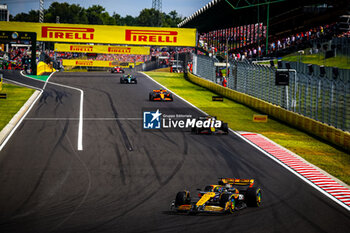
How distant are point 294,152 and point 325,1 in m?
33.1

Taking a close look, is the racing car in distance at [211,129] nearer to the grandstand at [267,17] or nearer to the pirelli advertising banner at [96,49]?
the grandstand at [267,17]

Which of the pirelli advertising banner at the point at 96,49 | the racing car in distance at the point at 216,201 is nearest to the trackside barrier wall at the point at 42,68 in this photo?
the pirelli advertising banner at the point at 96,49

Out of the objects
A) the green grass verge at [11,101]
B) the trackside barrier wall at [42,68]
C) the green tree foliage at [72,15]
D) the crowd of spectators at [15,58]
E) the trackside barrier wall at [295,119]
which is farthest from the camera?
the green tree foliage at [72,15]

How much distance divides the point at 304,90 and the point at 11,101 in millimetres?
18031

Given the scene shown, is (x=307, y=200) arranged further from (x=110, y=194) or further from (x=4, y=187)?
(x=4, y=187)

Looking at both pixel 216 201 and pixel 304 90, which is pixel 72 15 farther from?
pixel 216 201

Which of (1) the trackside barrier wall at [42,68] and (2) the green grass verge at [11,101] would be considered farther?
(1) the trackside barrier wall at [42,68]

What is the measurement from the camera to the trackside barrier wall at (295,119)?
2131 centimetres

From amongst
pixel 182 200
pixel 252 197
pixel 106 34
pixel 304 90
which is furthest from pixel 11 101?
pixel 252 197

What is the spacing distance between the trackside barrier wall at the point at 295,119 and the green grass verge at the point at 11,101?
1363 centimetres

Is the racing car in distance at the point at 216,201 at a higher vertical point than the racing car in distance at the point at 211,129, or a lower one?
lower

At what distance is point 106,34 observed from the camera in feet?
182

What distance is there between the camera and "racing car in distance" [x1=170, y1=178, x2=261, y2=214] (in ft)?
36.4

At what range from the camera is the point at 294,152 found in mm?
19828
